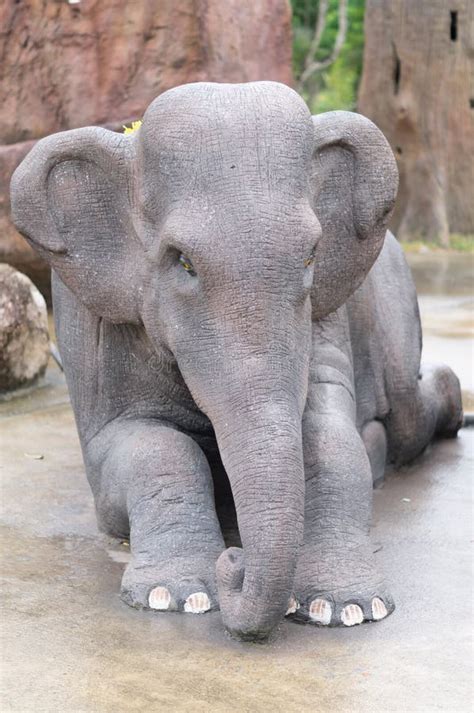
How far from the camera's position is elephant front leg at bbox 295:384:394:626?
354 cm

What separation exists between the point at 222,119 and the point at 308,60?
23678mm

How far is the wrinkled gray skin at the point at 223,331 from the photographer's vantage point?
3.32 metres

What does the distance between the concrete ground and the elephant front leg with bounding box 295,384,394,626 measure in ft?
0.21

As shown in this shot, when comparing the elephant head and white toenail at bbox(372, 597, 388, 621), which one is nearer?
the elephant head

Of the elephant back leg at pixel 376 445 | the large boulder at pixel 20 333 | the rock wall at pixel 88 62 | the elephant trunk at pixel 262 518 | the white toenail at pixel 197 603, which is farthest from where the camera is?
the rock wall at pixel 88 62

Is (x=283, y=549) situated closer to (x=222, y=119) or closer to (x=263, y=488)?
(x=263, y=488)

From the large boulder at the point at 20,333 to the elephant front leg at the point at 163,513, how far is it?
2382 mm

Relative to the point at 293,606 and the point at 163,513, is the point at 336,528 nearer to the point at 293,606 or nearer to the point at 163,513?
the point at 293,606

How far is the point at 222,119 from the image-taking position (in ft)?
11.4

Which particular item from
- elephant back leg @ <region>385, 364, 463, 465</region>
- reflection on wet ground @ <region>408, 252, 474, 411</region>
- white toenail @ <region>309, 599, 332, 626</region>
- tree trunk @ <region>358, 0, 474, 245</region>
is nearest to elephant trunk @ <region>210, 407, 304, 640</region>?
white toenail @ <region>309, 599, 332, 626</region>

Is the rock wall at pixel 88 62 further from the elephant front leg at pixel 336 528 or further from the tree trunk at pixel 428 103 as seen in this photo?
the tree trunk at pixel 428 103

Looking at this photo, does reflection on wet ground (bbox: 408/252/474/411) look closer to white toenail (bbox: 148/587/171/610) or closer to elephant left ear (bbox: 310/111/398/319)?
elephant left ear (bbox: 310/111/398/319)

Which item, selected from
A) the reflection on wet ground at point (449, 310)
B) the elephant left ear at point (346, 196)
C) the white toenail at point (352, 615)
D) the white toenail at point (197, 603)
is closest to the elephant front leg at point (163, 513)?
the white toenail at point (197, 603)

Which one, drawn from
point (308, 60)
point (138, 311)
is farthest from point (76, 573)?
point (308, 60)
